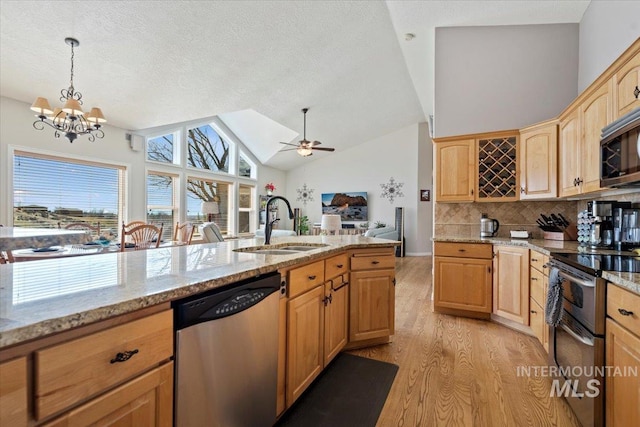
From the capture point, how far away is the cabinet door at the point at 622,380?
1182mm

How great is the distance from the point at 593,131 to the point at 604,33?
4.20ft

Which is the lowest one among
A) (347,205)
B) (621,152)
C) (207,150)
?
(347,205)

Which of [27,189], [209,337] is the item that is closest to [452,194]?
[209,337]

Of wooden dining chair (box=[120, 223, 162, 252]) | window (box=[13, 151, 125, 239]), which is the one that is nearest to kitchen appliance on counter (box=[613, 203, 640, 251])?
wooden dining chair (box=[120, 223, 162, 252])

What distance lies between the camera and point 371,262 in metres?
2.54

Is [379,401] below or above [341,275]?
below

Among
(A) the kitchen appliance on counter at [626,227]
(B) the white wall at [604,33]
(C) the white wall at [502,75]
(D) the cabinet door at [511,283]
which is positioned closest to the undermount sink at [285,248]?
(D) the cabinet door at [511,283]

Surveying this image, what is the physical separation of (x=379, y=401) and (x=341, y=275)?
843mm

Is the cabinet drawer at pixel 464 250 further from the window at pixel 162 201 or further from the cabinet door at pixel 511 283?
the window at pixel 162 201

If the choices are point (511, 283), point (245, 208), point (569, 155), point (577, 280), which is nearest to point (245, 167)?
point (245, 208)

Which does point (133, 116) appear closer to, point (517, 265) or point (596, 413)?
point (517, 265)

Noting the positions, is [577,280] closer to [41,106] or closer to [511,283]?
[511,283]

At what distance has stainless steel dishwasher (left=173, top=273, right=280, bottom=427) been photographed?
102 cm

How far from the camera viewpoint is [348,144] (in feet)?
29.2
